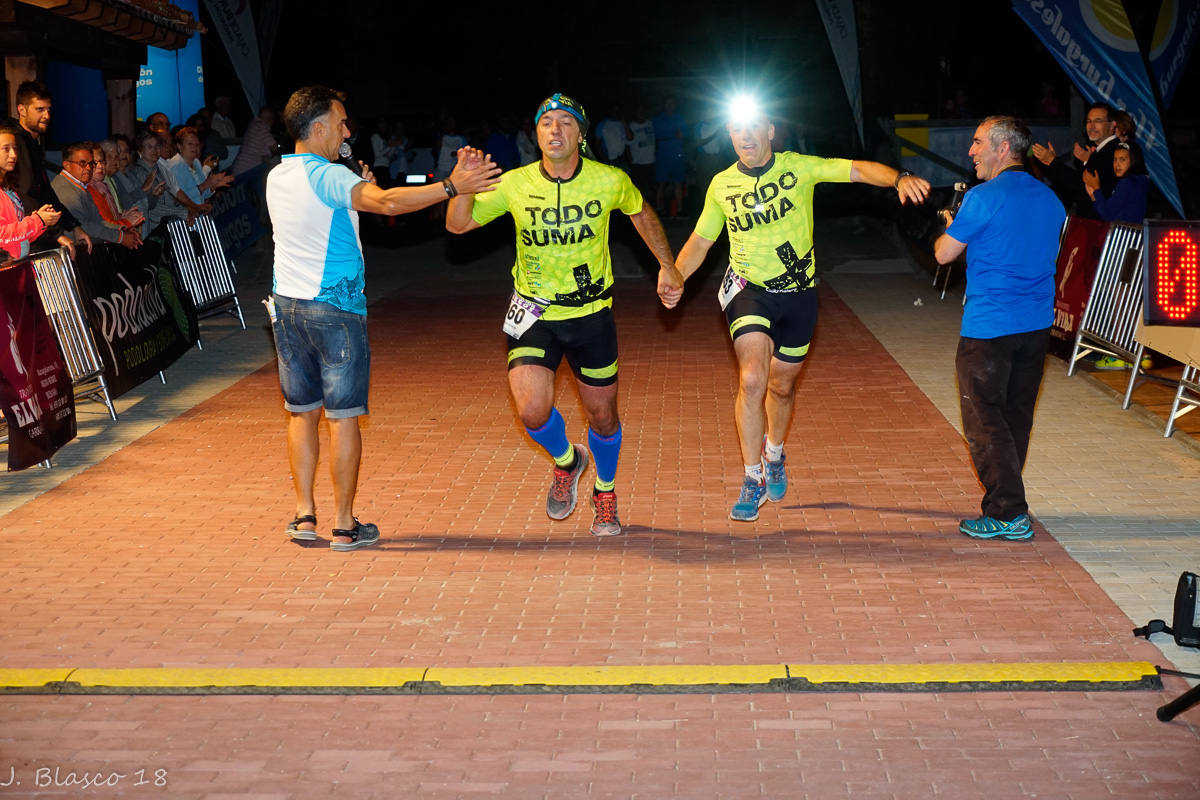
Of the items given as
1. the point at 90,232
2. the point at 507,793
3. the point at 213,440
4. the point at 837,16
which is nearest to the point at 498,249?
the point at 837,16

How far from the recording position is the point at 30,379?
8.72 metres

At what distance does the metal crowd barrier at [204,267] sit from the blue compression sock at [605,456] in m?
7.12

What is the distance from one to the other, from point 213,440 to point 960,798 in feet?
21.6

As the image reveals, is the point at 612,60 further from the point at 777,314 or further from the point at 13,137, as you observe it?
the point at 777,314

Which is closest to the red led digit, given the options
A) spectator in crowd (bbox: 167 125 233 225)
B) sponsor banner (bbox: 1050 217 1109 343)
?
sponsor banner (bbox: 1050 217 1109 343)

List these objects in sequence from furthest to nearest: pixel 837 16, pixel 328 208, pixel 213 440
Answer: pixel 837 16 → pixel 213 440 → pixel 328 208

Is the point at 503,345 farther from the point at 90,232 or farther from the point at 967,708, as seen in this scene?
the point at 967,708

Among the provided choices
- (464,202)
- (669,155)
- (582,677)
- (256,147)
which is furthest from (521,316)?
(669,155)

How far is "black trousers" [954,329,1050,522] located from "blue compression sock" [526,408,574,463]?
209cm

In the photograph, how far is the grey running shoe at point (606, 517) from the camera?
7.02 m

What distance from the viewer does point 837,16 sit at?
20.9 meters

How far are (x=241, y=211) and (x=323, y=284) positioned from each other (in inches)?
433

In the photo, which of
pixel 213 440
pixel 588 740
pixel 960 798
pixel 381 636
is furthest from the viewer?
pixel 213 440

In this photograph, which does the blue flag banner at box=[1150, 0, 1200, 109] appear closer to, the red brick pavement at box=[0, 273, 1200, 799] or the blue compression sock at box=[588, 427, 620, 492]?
the red brick pavement at box=[0, 273, 1200, 799]
